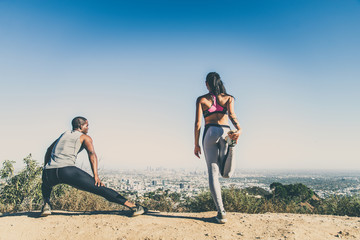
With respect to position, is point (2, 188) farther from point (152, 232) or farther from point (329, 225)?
point (329, 225)

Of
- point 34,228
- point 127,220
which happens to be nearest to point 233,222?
point 127,220

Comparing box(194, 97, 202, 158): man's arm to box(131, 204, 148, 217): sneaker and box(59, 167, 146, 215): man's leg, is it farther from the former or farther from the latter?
box(59, 167, 146, 215): man's leg

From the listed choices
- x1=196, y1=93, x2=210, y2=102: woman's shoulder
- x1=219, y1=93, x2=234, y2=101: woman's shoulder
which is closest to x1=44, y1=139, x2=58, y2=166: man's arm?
x1=196, y1=93, x2=210, y2=102: woman's shoulder

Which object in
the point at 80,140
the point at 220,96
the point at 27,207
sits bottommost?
the point at 27,207

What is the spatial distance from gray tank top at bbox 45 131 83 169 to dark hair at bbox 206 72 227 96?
240cm

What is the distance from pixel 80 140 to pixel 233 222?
2.85 meters

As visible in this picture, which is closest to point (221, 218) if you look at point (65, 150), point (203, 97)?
point (203, 97)

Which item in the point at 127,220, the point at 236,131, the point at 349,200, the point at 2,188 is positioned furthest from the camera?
the point at 2,188

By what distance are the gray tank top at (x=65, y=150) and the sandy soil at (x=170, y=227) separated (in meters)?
0.99

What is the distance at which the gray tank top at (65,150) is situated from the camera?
3.82 m

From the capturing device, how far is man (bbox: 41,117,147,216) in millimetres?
3752

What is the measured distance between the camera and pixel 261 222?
3693mm

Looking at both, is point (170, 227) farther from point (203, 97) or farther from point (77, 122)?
point (77, 122)

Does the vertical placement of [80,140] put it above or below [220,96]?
below
